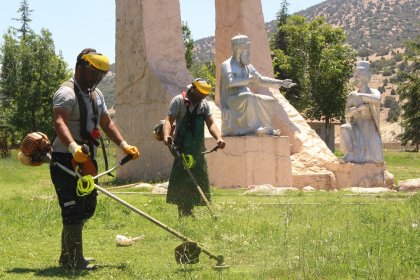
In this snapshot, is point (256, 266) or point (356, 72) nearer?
point (256, 266)

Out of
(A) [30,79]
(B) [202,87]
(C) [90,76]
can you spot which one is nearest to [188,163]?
(B) [202,87]

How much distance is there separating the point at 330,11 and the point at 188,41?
3637 inches

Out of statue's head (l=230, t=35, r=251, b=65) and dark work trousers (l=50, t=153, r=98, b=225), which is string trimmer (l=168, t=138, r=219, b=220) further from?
statue's head (l=230, t=35, r=251, b=65)

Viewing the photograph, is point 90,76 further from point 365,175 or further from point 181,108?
point 365,175

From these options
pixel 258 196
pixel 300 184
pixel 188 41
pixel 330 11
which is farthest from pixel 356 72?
pixel 330 11

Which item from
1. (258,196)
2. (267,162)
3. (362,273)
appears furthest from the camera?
(267,162)

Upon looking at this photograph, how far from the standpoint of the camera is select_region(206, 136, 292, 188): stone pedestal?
1661 cm

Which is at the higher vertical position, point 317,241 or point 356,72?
point 356,72

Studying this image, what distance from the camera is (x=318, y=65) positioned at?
39.1 meters

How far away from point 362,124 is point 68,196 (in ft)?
41.2

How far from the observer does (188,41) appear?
42.6 metres

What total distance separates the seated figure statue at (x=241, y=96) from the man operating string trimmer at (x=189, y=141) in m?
8.06

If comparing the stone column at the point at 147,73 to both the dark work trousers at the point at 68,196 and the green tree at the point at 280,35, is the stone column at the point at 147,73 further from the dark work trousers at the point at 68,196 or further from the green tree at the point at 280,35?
the green tree at the point at 280,35

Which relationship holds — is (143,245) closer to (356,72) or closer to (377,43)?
(356,72)
